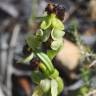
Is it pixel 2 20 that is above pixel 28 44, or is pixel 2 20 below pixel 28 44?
above

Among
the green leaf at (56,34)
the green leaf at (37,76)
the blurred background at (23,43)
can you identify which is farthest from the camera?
the blurred background at (23,43)

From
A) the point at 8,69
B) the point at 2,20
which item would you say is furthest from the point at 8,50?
the point at 2,20

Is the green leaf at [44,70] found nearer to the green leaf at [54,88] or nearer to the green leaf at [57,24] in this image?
the green leaf at [54,88]

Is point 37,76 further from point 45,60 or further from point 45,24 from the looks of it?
point 45,24

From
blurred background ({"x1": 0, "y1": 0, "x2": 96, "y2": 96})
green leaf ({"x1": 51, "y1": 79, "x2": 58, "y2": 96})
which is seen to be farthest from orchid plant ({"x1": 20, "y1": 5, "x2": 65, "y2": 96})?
blurred background ({"x1": 0, "y1": 0, "x2": 96, "y2": 96})

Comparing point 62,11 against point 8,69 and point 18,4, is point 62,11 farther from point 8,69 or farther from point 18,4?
point 18,4

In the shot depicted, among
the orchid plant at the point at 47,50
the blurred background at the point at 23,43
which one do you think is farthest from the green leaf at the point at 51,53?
the blurred background at the point at 23,43

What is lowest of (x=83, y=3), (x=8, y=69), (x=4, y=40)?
(x=8, y=69)

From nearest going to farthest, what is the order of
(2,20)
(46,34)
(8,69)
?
1. (46,34)
2. (8,69)
3. (2,20)
